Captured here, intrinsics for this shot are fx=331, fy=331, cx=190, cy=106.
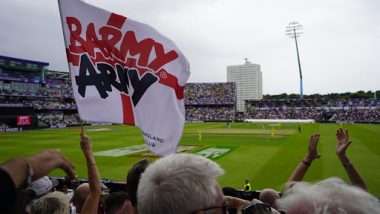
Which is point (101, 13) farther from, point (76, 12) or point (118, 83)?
point (118, 83)

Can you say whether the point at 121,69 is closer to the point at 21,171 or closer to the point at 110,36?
the point at 110,36

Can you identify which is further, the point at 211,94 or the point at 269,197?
the point at 211,94

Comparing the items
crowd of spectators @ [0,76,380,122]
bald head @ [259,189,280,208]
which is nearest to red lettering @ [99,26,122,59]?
bald head @ [259,189,280,208]

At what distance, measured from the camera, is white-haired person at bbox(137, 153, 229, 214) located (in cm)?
214

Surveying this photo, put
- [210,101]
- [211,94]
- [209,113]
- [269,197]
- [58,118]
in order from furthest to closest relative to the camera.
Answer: [211,94], [210,101], [209,113], [58,118], [269,197]

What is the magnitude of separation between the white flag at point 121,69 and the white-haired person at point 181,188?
3.76m

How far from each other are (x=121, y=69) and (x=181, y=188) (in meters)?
4.96

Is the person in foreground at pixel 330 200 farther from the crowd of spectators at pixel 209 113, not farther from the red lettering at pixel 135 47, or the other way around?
the crowd of spectators at pixel 209 113

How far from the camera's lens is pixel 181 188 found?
216cm

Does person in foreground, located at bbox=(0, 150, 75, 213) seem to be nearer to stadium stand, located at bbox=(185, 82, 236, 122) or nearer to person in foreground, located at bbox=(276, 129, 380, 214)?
person in foreground, located at bbox=(276, 129, 380, 214)

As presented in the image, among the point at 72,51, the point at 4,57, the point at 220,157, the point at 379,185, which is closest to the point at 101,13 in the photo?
the point at 72,51

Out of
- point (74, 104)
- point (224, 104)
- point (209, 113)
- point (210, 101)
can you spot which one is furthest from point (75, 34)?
point (210, 101)

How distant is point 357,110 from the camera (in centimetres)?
10056

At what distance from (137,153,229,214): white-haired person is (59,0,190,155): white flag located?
3763mm
